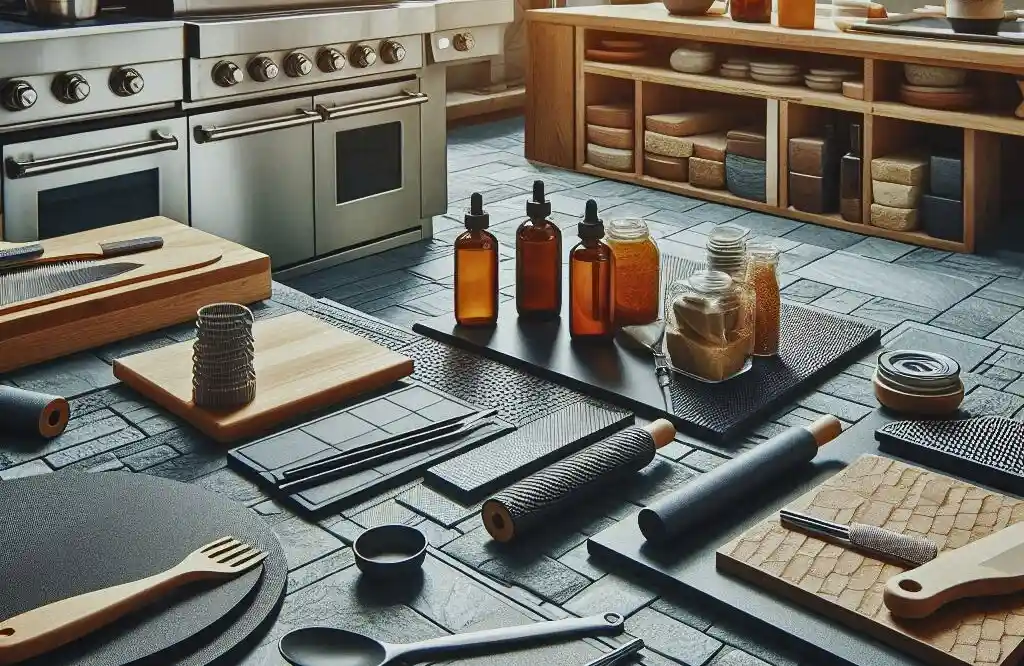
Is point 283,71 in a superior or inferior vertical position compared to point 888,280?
superior

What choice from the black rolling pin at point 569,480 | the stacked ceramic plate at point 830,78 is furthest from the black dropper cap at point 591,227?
the stacked ceramic plate at point 830,78

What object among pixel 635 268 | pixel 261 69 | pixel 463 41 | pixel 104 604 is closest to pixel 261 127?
pixel 261 69

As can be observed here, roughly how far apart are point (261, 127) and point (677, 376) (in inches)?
82.5

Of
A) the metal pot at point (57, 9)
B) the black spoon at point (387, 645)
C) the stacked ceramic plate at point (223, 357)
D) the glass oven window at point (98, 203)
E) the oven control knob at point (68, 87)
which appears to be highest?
the metal pot at point (57, 9)

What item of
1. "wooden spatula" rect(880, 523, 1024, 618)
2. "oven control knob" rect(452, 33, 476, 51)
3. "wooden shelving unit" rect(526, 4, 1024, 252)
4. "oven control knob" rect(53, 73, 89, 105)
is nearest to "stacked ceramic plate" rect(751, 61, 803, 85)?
"wooden shelving unit" rect(526, 4, 1024, 252)

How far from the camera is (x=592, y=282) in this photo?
231cm

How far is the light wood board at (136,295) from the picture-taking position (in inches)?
80.5

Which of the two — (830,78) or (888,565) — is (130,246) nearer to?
(888,565)

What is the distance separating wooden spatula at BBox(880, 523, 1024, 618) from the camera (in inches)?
53.3

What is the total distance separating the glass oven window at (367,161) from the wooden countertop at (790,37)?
1570 millimetres

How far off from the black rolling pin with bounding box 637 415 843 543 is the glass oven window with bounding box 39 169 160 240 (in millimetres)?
2353

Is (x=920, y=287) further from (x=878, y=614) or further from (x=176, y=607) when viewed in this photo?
(x=176, y=607)

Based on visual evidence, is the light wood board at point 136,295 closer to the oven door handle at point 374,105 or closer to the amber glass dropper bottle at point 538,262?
the amber glass dropper bottle at point 538,262

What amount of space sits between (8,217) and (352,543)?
86.2 inches
